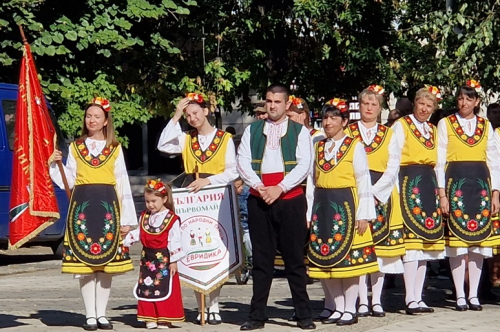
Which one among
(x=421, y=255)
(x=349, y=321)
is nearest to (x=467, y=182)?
(x=421, y=255)

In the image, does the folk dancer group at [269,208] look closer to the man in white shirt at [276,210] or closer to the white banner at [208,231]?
the man in white shirt at [276,210]

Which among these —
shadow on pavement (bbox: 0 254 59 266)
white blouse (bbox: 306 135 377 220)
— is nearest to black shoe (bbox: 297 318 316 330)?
white blouse (bbox: 306 135 377 220)

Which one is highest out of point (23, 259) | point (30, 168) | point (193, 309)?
point (30, 168)

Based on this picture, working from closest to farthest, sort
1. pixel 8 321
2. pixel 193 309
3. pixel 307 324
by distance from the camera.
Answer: pixel 307 324
pixel 8 321
pixel 193 309

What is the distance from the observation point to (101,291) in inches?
399

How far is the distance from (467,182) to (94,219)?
3459 millimetres

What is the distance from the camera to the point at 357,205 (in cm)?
1016

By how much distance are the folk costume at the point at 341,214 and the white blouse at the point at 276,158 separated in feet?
0.99

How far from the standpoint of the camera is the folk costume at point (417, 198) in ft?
36.0

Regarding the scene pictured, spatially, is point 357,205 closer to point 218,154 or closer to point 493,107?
point 218,154

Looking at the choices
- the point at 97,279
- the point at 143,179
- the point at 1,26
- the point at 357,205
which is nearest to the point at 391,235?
the point at 357,205

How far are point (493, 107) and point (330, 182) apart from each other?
8.99 feet

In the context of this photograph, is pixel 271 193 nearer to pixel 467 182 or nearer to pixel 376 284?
pixel 376 284

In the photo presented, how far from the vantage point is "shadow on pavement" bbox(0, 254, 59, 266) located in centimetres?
1862
